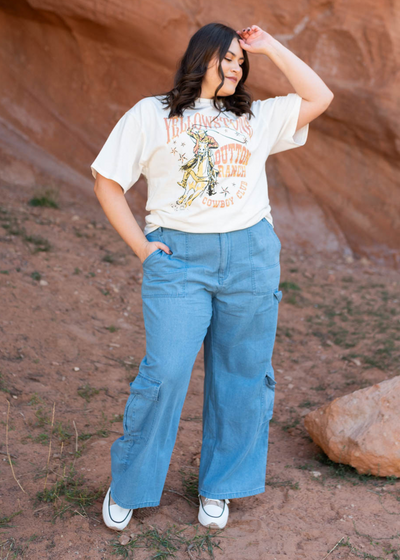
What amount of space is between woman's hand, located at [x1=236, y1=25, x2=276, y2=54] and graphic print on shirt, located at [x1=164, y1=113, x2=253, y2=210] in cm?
37

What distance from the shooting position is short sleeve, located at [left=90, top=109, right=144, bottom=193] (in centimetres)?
201

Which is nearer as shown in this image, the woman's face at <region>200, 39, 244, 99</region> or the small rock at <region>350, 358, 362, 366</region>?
the woman's face at <region>200, 39, 244, 99</region>

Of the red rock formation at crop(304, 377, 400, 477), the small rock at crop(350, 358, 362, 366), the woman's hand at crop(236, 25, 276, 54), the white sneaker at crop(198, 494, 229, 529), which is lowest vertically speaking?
the small rock at crop(350, 358, 362, 366)

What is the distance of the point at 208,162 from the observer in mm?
2014

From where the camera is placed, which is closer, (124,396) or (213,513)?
(213,513)

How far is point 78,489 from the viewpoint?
246 cm

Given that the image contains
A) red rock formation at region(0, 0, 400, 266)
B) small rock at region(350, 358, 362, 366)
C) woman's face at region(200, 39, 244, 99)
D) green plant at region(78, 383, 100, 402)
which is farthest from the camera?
red rock formation at region(0, 0, 400, 266)

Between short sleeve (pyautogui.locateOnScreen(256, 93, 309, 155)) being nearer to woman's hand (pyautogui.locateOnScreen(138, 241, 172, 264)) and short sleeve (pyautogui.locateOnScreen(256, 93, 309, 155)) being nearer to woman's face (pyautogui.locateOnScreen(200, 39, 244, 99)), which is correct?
woman's face (pyautogui.locateOnScreen(200, 39, 244, 99))

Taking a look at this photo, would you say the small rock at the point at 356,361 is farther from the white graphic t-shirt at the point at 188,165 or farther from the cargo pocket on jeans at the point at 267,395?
the white graphic t-shirt at the point at 188,165

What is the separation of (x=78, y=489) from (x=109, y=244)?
3.26 metres

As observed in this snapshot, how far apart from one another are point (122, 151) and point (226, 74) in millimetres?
479

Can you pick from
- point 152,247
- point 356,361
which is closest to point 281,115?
point 152,247

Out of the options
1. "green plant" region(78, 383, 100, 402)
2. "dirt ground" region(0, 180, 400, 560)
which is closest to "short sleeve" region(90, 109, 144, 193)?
"dirt ground" region(0, 180, 400, 560)

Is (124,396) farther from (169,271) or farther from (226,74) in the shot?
(226,74)
